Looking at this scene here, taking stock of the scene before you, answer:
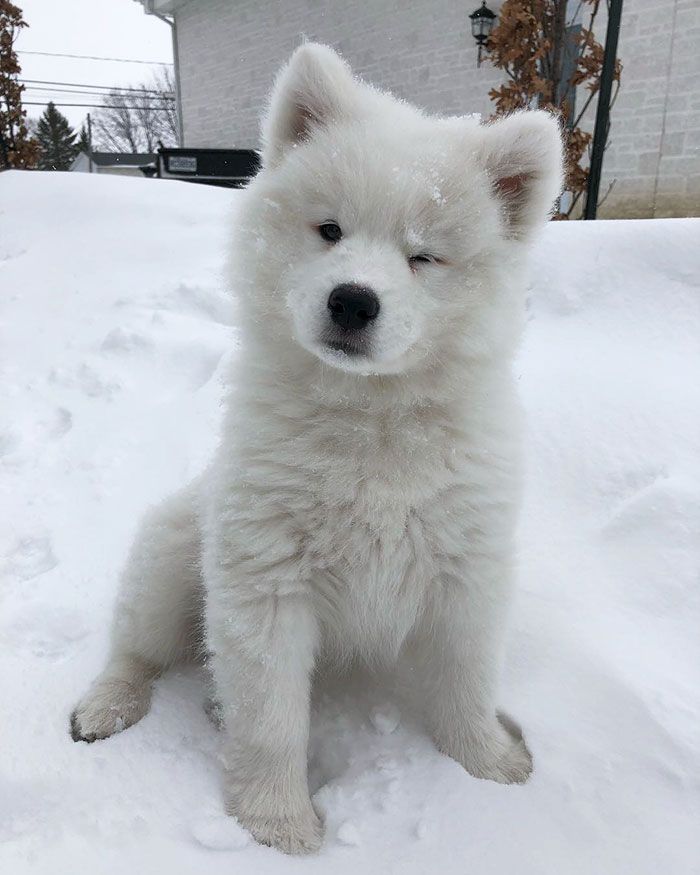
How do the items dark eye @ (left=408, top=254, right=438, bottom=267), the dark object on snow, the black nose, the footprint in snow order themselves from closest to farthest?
the black nose → dark eye @ (left=408, top=254, right=438, bottom=267) → the footprint in snow → the dark object on snow

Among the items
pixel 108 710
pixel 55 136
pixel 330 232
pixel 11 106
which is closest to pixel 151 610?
pixel 108 710

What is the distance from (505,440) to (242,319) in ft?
2.57

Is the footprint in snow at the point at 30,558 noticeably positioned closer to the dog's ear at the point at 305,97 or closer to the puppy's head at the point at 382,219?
the puppy's head at the point at 382,219

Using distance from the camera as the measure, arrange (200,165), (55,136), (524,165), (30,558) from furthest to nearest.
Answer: (55,136), (200,165), (30,558), (524,165)

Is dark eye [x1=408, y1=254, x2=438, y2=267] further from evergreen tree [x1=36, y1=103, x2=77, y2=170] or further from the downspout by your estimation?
evergreen tree [x1=36, y1=103, x2=77, y2=170]

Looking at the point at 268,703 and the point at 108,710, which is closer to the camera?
the point at 268,703

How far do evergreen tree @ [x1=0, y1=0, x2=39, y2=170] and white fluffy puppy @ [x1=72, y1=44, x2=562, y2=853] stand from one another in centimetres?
1211

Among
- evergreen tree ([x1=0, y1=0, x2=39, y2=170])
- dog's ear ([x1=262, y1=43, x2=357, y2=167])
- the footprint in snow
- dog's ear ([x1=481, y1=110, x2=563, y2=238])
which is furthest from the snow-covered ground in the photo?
evergreen tree ([x1=0, y1=0, x2=39, y2=170])

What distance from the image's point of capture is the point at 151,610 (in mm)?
2123

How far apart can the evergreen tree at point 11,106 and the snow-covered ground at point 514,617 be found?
354 inches

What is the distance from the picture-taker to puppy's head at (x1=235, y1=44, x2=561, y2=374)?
1663 millimetres

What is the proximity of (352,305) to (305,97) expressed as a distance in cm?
74

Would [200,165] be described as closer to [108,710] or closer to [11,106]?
[11,106]

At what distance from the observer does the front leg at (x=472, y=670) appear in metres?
1.84
